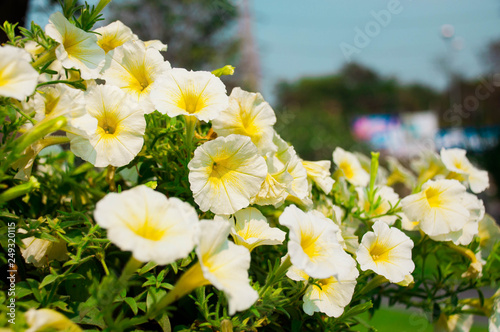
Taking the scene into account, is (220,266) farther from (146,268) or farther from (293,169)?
(293,169)

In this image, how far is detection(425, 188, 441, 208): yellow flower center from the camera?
0.97 metres

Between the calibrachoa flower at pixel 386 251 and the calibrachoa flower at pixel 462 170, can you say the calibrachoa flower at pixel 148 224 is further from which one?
the calibrachoa flower at pixel 462 170

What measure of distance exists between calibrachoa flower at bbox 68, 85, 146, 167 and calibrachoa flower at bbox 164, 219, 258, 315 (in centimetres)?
25

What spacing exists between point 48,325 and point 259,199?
0.41m

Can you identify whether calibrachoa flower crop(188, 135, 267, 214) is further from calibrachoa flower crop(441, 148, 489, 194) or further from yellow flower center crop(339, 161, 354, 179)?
calibrachoa flower crop(441, 148, 489, 194)

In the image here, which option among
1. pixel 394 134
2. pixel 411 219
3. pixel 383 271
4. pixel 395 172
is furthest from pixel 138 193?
pixel 394 134

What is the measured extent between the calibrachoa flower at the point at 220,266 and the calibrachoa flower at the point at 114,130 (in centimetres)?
25

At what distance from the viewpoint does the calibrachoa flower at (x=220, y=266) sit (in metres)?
0.55

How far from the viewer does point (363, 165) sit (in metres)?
1.33

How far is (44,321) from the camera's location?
52 centimetres

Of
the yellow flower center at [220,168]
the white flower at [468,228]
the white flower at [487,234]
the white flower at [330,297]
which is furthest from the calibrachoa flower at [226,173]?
the white flower at [487,234]

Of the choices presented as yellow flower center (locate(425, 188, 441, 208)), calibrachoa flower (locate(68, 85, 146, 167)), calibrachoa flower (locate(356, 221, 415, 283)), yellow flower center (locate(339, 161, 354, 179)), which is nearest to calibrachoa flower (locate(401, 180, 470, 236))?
yellow flower center (locate(425, 188, 441, 208))

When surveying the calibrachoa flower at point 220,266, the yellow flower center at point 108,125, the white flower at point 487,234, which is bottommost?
the white flower at point 487,234

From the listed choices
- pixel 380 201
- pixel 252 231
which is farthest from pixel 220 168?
pixel 380 201
